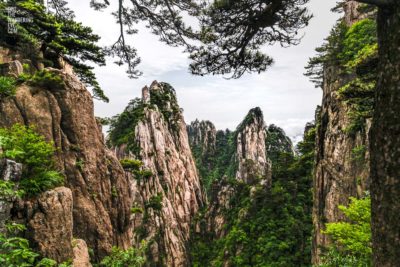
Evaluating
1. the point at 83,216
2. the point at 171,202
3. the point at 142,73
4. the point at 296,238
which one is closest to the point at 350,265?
the point at 142,73

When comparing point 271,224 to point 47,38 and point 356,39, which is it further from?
point 47,38

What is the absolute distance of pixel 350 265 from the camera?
10.7 metres

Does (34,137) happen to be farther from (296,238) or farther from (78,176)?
(296,238)

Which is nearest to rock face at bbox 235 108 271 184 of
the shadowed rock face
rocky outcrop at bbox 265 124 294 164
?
rocky outcrop at bbox 265 124 294 164

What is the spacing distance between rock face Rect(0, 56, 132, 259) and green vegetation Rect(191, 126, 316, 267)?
3030cm

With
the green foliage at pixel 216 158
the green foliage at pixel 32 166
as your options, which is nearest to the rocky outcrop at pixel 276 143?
the green foliage at pixel 216 158

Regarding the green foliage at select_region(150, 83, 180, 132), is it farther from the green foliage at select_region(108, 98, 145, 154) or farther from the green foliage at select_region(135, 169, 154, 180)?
the green foliage at select_region(135, 169, 154, 180)

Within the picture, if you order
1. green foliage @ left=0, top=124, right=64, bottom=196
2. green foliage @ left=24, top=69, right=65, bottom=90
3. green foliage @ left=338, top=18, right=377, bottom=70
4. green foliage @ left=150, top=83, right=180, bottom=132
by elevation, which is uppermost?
green foliage @ left=150, top=83, right=180, bottom=132

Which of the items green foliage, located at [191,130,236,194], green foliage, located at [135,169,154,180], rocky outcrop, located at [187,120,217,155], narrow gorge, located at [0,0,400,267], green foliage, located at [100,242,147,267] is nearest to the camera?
narrow gorge, located at [0,0,400,267]

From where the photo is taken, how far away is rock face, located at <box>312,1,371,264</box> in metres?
21.3

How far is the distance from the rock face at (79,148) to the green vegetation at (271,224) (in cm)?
3030
